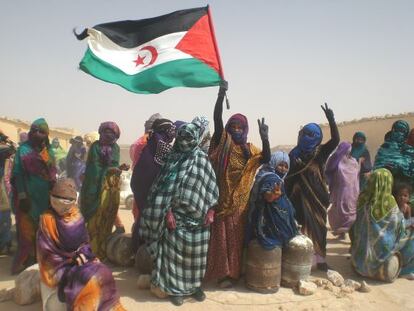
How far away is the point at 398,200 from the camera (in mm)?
4812

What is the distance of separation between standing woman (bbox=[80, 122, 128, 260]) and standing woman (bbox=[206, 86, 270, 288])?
1.65 metres

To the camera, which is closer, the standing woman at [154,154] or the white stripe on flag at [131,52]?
the standing woman at [154,154]

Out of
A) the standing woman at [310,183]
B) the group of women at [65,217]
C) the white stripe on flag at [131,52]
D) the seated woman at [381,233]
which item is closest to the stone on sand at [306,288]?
the standing woman at [310,183]

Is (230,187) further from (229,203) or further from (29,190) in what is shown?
(29,190)

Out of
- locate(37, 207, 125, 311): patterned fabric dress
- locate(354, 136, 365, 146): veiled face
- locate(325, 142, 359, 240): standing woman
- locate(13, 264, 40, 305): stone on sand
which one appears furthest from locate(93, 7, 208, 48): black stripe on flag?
locate(354, 136, 365, 146): veiled face

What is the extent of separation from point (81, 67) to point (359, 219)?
413 centimetres

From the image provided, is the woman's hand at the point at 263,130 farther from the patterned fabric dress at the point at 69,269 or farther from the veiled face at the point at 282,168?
the patterned fabric dress at the point at 69,269

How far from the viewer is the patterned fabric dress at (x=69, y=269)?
3098 mm

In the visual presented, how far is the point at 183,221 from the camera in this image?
3.90 meters

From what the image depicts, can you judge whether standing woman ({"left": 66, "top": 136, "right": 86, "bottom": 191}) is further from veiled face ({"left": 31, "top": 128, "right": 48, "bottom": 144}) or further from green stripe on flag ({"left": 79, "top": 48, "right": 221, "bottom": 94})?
green stripe on flag ({"left": 79, "top": 48, "right": 221, "bottom": 94})

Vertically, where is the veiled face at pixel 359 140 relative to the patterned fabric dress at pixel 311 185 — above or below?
above

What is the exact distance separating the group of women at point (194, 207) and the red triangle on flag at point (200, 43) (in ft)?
2.40

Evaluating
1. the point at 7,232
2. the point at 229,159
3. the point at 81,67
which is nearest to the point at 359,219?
the point at 229,159

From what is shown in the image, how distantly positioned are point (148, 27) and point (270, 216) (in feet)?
10.2
